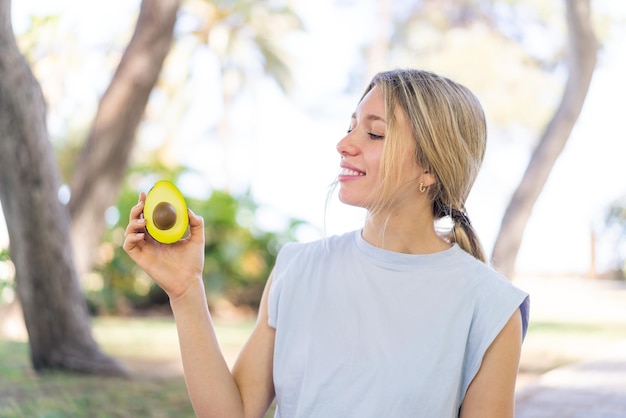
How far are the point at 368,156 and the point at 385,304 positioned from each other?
341mm

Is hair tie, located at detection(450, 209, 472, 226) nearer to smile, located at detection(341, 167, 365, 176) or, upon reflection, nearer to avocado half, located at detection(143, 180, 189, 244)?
smile, located at detection(341, 167, 365, 176)

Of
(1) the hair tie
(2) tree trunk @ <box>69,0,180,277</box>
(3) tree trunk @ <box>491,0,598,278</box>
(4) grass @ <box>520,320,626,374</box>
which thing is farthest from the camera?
(3) tree trunk @ <box>491,0,598,278</box>

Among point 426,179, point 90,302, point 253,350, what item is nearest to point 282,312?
point 253,350

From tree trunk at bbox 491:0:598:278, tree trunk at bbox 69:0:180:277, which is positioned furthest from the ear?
tree trunk at bbox 491:0:598:278

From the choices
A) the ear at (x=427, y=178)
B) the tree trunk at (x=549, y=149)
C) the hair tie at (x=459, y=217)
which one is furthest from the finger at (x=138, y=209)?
the tree trunk at (x=549, y=149)

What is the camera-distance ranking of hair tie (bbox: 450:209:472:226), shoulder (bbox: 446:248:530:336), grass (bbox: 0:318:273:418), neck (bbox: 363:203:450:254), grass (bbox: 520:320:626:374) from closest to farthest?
shoulder (bbox: 446:248:530:336), neck (bbox: 363:203:450:254), hair tie (bbox: 450:209:472:226), grass (bbox: 0:318:273:418), grass (bbox: 520:320:626:374)

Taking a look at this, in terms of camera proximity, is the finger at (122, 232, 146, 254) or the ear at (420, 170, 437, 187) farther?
the ear at (420, 170, 437, 187)

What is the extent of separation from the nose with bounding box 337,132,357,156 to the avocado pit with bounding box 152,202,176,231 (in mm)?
415

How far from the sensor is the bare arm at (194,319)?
1920 mm

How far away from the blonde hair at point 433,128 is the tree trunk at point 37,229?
2991 mm

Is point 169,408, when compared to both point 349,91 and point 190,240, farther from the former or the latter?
point 349,91

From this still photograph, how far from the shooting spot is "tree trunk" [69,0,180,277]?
19.0ft

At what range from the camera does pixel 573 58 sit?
7.34 metres

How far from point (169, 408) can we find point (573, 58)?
4.68 metres
